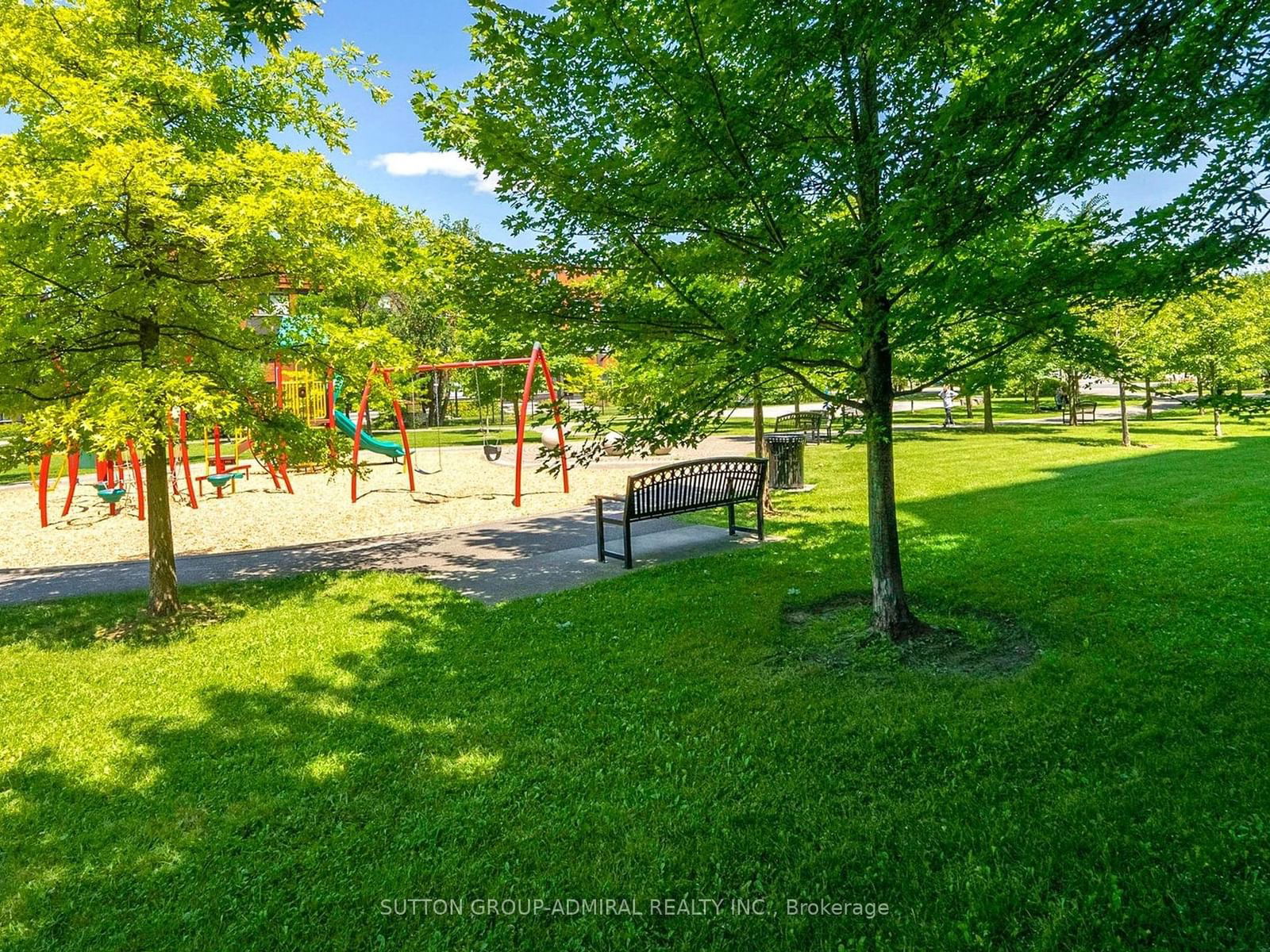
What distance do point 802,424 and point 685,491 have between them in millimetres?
17255

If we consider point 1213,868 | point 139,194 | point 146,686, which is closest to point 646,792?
point 1213,868

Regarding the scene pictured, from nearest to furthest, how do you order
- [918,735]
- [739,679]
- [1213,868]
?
[1213,868], [918,735], [739,679]

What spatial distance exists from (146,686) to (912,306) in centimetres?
563

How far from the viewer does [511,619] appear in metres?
6.37

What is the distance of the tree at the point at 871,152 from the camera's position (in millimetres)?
3133

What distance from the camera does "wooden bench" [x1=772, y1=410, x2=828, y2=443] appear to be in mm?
22723

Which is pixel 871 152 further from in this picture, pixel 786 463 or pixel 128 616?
pixel 786 463

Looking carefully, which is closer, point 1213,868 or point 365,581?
point 1213,868

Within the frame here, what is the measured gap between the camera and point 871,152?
3.90 meters

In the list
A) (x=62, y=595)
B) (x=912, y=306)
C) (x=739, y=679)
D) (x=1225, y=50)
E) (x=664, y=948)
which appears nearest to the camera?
(x=664, y=948)

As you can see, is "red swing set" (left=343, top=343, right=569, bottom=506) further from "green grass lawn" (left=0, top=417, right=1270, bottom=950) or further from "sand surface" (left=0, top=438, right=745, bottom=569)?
"green grass lawn" (left=0, top=417, right=1270, bottom=950)

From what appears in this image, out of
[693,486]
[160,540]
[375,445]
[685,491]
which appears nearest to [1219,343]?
[693,486]

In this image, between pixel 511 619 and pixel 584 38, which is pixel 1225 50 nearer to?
pixel 584 38

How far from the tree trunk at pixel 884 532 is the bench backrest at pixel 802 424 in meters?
16.3
